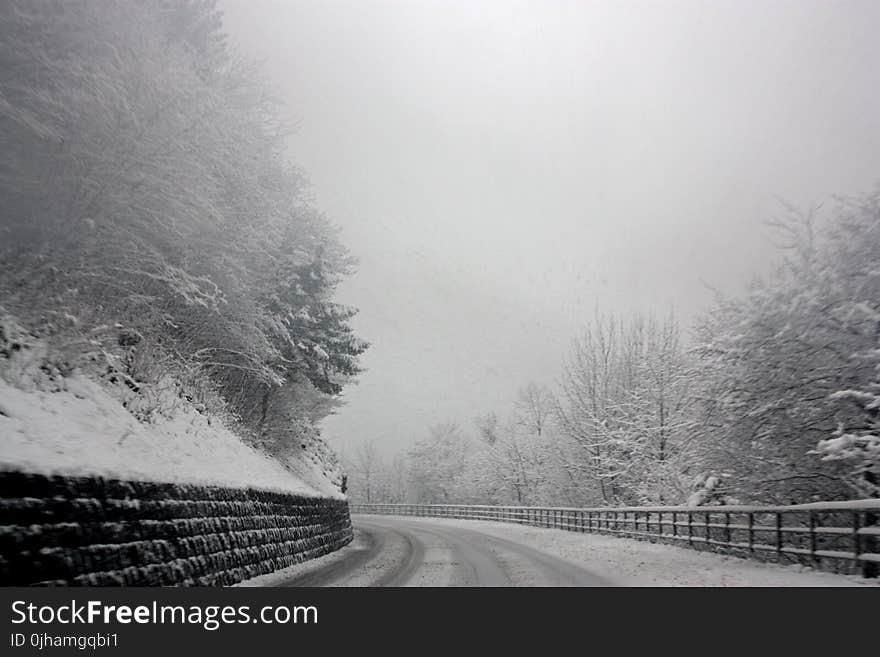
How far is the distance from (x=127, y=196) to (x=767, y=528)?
1333 cm

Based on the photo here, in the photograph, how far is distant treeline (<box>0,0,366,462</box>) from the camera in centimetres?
932

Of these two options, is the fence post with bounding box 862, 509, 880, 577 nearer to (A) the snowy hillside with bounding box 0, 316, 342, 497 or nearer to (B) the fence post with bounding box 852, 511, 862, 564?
(B) the fence post with bounding box 852, 511, 862, 564

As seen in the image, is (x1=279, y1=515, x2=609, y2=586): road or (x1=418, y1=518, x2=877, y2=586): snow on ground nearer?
(x1=418, y1=518, x2=877, y2=586): snow on ground

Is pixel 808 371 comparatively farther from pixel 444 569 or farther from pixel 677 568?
pixel 444 569

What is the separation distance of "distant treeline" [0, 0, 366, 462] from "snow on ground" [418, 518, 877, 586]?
9510 millimetres

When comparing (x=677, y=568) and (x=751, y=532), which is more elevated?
(x=751, y=532)

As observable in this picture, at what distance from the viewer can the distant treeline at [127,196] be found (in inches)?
367

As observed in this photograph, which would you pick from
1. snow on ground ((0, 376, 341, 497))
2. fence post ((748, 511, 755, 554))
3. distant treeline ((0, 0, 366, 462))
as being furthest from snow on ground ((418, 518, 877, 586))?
distant treeline ((0, 0, 366, 462))

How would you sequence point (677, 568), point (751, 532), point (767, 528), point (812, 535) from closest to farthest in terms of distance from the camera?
point (812, 535) < point (767, 528) < point (677, 568) < point (751, 532)

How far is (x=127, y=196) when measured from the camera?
401 inches

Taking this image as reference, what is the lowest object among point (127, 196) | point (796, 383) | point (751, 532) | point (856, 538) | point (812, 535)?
point (751, 532)

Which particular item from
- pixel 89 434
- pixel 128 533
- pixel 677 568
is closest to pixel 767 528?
pixel 677 568

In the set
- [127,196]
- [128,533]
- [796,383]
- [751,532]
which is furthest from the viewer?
[796,383]
